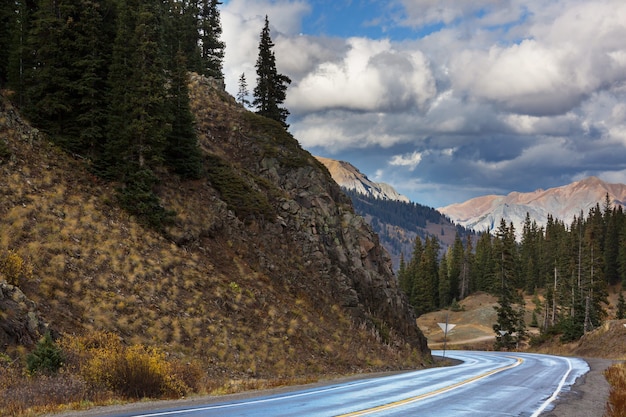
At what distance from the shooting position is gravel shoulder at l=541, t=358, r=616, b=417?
12205 millimetres

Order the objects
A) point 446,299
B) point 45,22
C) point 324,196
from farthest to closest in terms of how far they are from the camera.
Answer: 1. point 446,299
2. point 324,196
3. point 45,22

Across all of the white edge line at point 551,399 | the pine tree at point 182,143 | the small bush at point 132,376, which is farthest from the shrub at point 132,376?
the pine tree at point 182,143

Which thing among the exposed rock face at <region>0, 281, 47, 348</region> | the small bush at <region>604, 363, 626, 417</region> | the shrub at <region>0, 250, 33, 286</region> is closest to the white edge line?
the small bush at <region>604, 363, 626, 417</region>

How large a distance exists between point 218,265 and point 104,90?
12.9 meters

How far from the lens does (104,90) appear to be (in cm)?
2916

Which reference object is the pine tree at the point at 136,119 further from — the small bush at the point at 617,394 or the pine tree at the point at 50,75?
the small bush at the point at 617,394

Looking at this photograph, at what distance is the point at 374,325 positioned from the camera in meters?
31.6

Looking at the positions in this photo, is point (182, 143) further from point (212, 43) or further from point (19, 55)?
point (212, 43)

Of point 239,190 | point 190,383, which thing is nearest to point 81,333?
point 190,383

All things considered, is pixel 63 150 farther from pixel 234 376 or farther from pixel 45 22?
pixel 234 376

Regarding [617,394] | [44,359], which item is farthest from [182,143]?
[617,394]

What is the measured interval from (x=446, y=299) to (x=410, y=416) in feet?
389

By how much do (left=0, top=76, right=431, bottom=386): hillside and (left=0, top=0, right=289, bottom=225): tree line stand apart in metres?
1.09

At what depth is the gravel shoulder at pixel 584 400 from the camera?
12.2 metres
